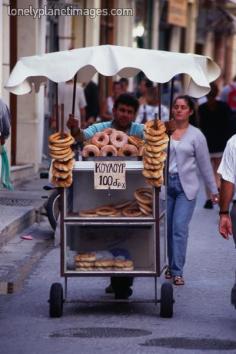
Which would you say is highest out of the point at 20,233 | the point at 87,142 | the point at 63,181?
the point at 87,142

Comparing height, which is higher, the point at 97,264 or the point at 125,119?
the point at 125,119

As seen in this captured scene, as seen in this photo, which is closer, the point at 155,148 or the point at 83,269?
the point at 155,148

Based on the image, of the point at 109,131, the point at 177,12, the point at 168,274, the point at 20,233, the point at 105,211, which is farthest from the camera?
the point at 177,12

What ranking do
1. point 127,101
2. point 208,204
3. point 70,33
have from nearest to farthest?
point 127,101, point 208,204, point 70,33

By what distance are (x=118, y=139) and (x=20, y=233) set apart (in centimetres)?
476

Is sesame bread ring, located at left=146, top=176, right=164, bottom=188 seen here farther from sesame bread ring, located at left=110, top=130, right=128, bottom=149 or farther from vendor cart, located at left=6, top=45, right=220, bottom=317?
sesame bread ring, located at left=110, top=130, right=128, bottom=149

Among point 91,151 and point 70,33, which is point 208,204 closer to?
point 70,33

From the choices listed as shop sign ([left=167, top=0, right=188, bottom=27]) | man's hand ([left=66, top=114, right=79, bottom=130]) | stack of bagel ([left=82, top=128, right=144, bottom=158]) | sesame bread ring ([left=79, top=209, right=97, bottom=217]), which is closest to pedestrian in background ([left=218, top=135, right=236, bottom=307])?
stack of bagel ([left=82, top=128, right=144, bottom=158])

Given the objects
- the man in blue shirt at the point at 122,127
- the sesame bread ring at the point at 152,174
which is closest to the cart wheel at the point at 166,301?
the man in blue shirt at the point at 122,127

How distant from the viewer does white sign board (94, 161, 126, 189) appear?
9609 mm

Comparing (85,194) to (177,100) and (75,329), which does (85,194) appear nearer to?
(75,329)

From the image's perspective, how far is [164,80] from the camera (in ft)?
31.0

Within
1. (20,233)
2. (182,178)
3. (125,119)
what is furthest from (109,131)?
(20,233)

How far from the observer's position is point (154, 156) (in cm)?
953
